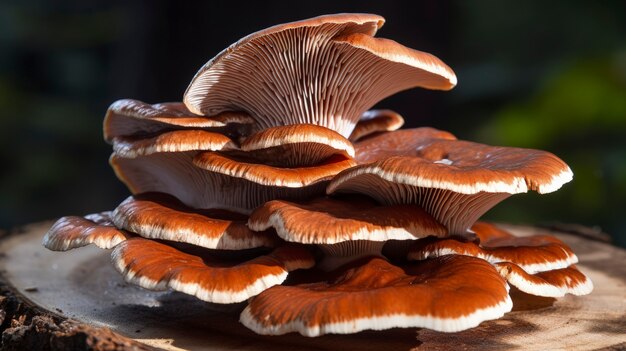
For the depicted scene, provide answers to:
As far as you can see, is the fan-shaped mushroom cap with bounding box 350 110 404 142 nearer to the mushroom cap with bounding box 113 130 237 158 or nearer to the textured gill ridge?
the textured gill ridge

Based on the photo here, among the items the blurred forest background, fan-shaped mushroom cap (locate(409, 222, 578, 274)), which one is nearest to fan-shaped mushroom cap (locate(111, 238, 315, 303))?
fan-shaped mushroom cap (locate(409, 222, 578, 274))

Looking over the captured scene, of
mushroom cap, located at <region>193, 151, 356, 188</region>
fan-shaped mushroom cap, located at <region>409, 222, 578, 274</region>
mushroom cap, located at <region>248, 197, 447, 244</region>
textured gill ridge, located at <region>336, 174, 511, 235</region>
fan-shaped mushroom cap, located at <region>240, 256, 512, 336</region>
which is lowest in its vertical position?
fan-shaped mushroom cap, located at <region>240, 256, 512, 336</region>

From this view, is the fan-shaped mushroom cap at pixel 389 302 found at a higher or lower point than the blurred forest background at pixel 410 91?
lower

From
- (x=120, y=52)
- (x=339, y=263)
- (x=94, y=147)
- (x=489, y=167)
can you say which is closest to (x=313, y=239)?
(x=339, y=263)

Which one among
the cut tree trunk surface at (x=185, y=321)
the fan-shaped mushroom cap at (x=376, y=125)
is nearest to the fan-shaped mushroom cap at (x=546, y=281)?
the cut tree trunk surface at (x=185, y=321)

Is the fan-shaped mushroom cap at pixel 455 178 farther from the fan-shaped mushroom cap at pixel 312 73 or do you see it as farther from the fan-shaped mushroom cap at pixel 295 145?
the fan-shaped mushroom cap at pixel 312 73

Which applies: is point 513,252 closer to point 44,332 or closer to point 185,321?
point 185,321

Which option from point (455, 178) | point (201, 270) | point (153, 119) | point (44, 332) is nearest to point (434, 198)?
point (455, 178)

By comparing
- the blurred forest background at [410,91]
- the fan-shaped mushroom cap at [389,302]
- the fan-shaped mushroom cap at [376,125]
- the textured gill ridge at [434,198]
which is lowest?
the fan-shaped mushroom cap at [389,302]
